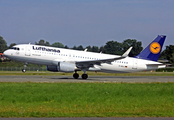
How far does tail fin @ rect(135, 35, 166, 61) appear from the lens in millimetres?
40531

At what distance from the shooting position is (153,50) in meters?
40.6

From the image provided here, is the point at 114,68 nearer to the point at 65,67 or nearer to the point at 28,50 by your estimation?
the point at 65,67

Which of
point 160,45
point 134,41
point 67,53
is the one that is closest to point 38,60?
point 67,53

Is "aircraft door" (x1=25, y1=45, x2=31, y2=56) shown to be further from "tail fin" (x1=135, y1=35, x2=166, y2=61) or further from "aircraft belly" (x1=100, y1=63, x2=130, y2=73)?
"tail fin" (x1=135, y1=35, x2=166, y2=61)

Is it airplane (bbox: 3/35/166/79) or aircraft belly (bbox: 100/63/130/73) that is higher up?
airplane (bbox: 3/35/166/79)

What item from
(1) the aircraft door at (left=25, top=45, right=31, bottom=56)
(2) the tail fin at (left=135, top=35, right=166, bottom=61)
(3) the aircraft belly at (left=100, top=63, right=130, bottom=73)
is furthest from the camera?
(2) the tail fin at (left=135, top=35, right=166, bottom=61)

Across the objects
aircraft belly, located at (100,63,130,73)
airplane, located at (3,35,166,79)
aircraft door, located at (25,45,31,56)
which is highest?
aircraft door, located at (25,45,31,56)

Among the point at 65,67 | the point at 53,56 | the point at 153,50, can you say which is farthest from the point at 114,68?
the point at 53,56

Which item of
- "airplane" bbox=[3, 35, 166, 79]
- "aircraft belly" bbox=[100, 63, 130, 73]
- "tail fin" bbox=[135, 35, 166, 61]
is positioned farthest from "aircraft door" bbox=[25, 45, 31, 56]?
"tail fin" bbox=[135, 35, 166, 61]

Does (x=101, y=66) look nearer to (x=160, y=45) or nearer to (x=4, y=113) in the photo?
(x=160, y=45)

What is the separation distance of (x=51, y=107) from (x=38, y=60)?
23308mm

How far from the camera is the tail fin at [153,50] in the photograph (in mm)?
40531

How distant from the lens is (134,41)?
135m

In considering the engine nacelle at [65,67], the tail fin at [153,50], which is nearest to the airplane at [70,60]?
the engine nacelle at [65,67]
